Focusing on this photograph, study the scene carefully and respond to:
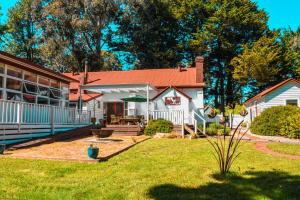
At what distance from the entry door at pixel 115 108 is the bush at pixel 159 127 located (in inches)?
283

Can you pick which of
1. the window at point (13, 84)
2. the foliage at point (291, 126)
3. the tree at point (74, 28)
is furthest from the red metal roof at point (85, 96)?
the foliage at point (291, 126)

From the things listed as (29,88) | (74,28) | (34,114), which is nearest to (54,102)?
(29,88)

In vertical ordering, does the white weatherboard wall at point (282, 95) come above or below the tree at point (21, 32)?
below

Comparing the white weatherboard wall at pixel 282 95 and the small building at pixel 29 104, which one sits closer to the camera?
the small building at pixel 29 104

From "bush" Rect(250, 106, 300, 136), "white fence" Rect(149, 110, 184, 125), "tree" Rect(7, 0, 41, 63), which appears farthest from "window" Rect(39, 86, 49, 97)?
"tree" Rect(7, 0, 41, 63)

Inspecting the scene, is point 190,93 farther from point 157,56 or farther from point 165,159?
point 165,159

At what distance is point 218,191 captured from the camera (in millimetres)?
5047

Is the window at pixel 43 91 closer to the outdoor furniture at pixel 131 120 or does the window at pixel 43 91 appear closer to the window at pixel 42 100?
the window at pixel 42 100

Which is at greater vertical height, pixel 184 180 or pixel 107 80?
pixel 107 80

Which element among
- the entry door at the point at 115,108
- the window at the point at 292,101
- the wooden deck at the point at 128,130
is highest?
the window at the point at 292,101

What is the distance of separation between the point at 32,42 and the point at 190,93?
2269cm

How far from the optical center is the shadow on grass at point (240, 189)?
187 inches

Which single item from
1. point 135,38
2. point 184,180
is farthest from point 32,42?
point 184,180

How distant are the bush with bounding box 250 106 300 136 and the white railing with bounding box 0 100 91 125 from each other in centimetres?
1136
